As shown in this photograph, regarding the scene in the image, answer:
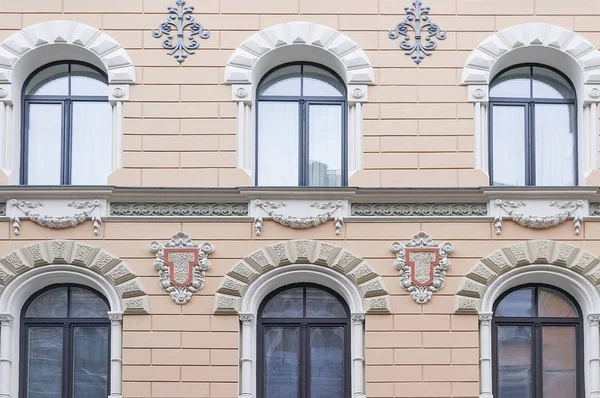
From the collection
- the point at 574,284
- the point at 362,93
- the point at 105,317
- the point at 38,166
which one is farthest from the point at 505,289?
the point at 38,166

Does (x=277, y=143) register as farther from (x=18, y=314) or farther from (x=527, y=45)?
(x=18, y=314)

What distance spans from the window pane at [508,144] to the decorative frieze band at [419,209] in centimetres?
98

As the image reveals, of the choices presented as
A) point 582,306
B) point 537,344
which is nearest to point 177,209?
point 537,344

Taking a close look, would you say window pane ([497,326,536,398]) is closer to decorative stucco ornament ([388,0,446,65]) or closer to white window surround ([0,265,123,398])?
decorative stucco ornament ([388,0,446,65])

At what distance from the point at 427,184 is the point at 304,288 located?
8.73ft

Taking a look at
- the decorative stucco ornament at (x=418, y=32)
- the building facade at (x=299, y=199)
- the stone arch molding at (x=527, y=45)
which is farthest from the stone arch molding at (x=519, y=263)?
the decorative stucco ornament at (x=418, y=32)

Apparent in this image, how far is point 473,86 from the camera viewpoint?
69.3ft

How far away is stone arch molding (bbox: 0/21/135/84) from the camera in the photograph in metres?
21.1

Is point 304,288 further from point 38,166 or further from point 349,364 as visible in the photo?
point 38,166

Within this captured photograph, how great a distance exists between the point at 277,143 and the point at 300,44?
1.72 metres

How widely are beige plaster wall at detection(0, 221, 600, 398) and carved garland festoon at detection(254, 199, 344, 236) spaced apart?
11 centimetres

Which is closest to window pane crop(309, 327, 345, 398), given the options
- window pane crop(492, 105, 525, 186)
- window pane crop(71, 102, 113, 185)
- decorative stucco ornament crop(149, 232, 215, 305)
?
decorative stucco ornament crop(149, 232, 215, 305)

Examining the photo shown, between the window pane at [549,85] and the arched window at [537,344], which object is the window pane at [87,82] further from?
the arched window at [537,344]

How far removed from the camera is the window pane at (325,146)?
21328 millimetres
